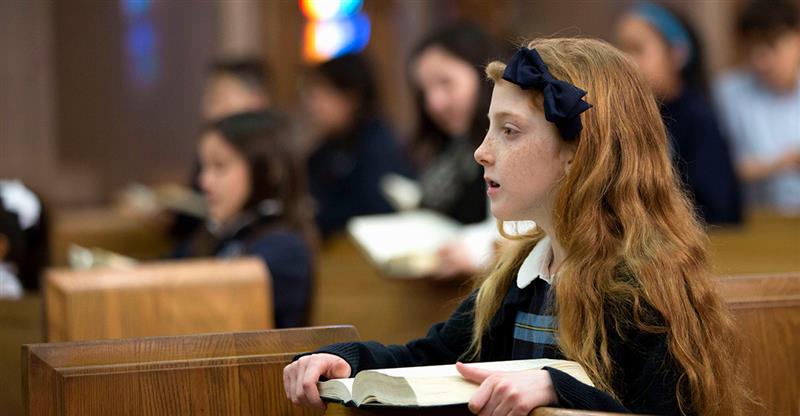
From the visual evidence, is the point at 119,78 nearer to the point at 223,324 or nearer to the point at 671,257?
the point at 223,324

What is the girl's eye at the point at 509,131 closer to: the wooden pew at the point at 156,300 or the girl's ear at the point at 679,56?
the wooden pew at the point at 156,300

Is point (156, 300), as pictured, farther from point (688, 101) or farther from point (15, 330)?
point (688, 101)

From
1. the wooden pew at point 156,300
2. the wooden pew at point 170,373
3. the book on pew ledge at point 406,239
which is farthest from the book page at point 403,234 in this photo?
the wooden pew at point 170,373

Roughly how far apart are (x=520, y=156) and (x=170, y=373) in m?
0.66

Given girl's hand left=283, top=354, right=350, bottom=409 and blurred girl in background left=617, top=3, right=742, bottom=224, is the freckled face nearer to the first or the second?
girl's hand left=283, top=354, right=350, bottom=409

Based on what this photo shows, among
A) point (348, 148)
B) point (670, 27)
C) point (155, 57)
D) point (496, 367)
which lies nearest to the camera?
point (496, 367)

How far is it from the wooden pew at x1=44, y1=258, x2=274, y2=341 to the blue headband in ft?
5.79

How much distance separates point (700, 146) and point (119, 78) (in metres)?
4.26

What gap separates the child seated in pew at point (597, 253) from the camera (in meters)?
1.86

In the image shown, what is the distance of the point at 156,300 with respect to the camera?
3080 mm

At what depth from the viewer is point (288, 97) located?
827 cm

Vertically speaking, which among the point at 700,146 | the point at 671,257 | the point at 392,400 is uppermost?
the point at 700,146

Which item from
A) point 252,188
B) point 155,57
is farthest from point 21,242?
point 155,57

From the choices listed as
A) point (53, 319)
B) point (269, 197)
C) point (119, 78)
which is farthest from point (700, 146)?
point (119, 78)
